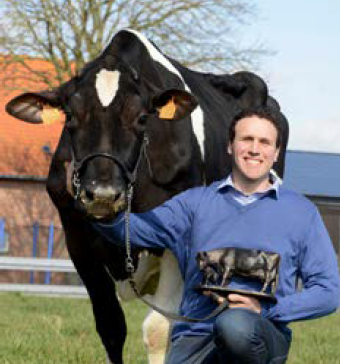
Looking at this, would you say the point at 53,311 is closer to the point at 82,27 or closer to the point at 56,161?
the point at 56,161

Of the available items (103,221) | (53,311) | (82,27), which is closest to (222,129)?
(103,221)

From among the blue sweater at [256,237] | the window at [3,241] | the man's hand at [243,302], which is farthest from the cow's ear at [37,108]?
the window at [3,241]

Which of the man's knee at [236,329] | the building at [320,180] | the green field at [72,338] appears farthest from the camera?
the building at [320,180]

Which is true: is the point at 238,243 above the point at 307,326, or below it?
above

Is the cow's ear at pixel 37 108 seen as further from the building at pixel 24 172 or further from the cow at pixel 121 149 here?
the building at pixel 24 172

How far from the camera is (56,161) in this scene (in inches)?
249

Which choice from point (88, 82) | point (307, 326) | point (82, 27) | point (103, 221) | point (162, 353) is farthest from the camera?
point (82, 27)

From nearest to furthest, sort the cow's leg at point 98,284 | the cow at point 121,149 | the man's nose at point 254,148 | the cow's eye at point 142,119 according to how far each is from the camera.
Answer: the man's nose at point 254,148
the cow at point 121,149
the cow's eye at point 142,119
the cow's leg at point 98,284

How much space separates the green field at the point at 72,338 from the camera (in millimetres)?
7785

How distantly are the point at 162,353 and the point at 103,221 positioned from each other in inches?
53.0

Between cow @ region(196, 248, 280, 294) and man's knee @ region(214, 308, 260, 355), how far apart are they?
0.15 m

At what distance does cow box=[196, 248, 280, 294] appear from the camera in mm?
4348

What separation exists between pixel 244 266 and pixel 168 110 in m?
1.58

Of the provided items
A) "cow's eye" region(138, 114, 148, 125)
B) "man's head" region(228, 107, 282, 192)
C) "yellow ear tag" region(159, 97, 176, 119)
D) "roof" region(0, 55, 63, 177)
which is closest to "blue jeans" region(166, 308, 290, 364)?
"man's head" region(228, 107, 282, 192)
